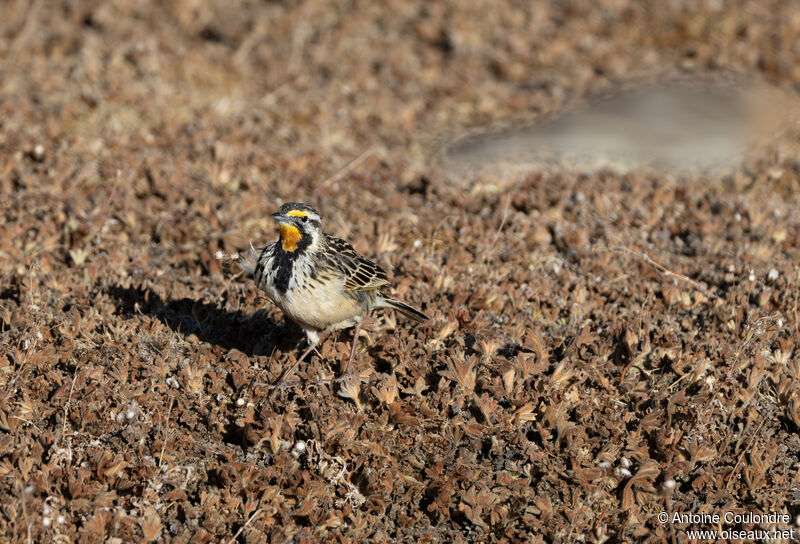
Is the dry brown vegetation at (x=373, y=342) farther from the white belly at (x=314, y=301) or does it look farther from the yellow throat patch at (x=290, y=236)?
the yellow throat patch at (x=290, y=236)

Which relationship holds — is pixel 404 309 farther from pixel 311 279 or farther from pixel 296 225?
pixel 296 225

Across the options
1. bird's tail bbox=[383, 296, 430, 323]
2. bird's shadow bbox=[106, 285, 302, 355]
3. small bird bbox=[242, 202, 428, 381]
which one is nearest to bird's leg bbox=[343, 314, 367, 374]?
small bird bbox=[242, 202, 428, 381]

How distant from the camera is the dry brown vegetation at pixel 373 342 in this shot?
20.0 ft

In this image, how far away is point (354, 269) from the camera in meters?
7.16

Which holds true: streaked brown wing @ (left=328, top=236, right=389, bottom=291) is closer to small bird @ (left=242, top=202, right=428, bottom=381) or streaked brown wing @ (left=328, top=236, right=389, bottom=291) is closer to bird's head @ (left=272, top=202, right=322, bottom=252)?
small bird @ (left=242, top=202, right=428, bottom=381)

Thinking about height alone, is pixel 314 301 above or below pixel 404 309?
above

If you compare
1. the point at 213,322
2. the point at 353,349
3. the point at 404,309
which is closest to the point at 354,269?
the point at 404,309

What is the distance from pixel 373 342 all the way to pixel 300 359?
77cm

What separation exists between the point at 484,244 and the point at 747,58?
33.2 ft

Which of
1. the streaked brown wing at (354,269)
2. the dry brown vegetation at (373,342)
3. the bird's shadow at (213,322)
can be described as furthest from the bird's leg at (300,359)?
the streaked brown wing at (354,269)

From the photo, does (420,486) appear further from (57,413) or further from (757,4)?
(757,4)

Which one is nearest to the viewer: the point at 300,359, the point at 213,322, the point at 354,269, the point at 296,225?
the point at 296,225

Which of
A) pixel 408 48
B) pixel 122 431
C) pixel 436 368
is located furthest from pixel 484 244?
pixel 408 48

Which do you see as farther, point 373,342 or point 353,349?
point 373,342
